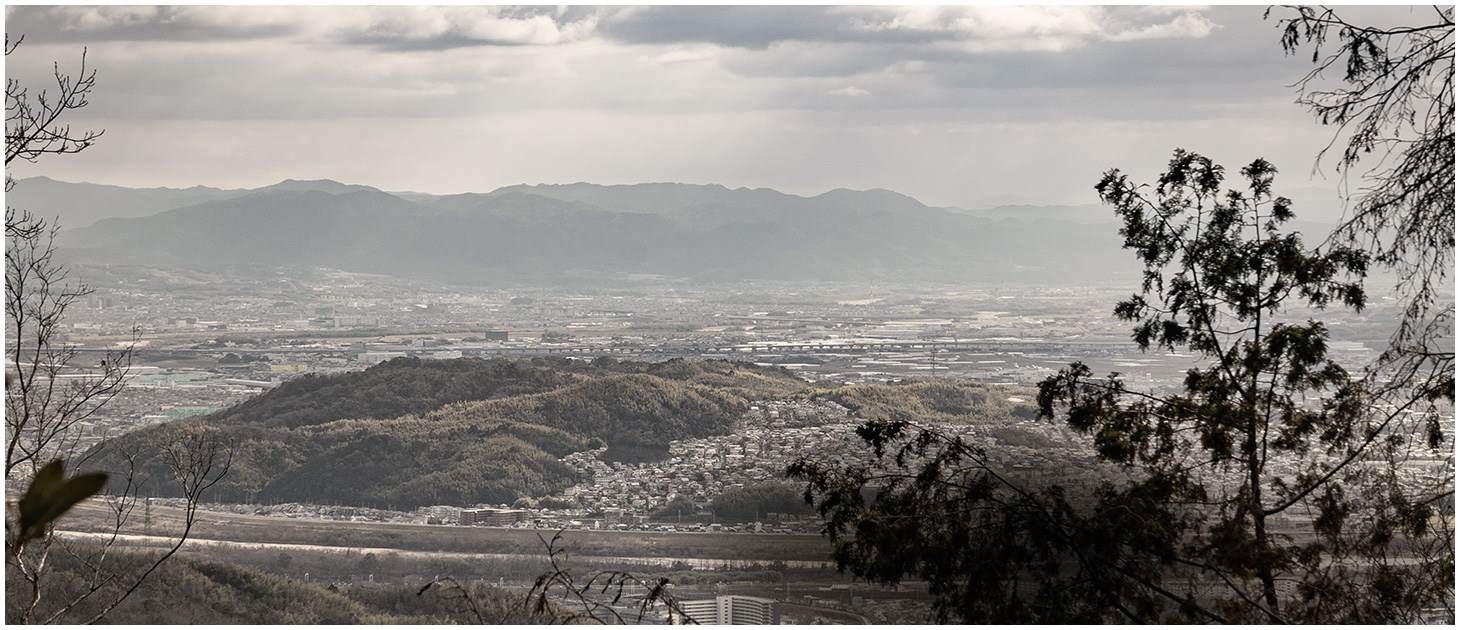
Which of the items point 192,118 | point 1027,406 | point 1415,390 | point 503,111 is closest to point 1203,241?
point 1415,390

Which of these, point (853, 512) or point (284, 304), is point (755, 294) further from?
point (853, 512)

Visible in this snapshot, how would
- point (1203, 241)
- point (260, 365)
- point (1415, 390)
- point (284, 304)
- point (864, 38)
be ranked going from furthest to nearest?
point (284, 304)
point (260, 365)
point (864, 38)
point (1203, 241)
point (1415, 390)

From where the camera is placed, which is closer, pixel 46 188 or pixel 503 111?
pixel 503 111

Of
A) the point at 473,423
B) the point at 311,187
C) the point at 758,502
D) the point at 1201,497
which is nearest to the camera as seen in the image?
the point at 1201,497

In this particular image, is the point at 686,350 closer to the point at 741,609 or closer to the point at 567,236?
the point at 741,609

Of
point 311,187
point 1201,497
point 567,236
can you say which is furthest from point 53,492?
point 311,187
